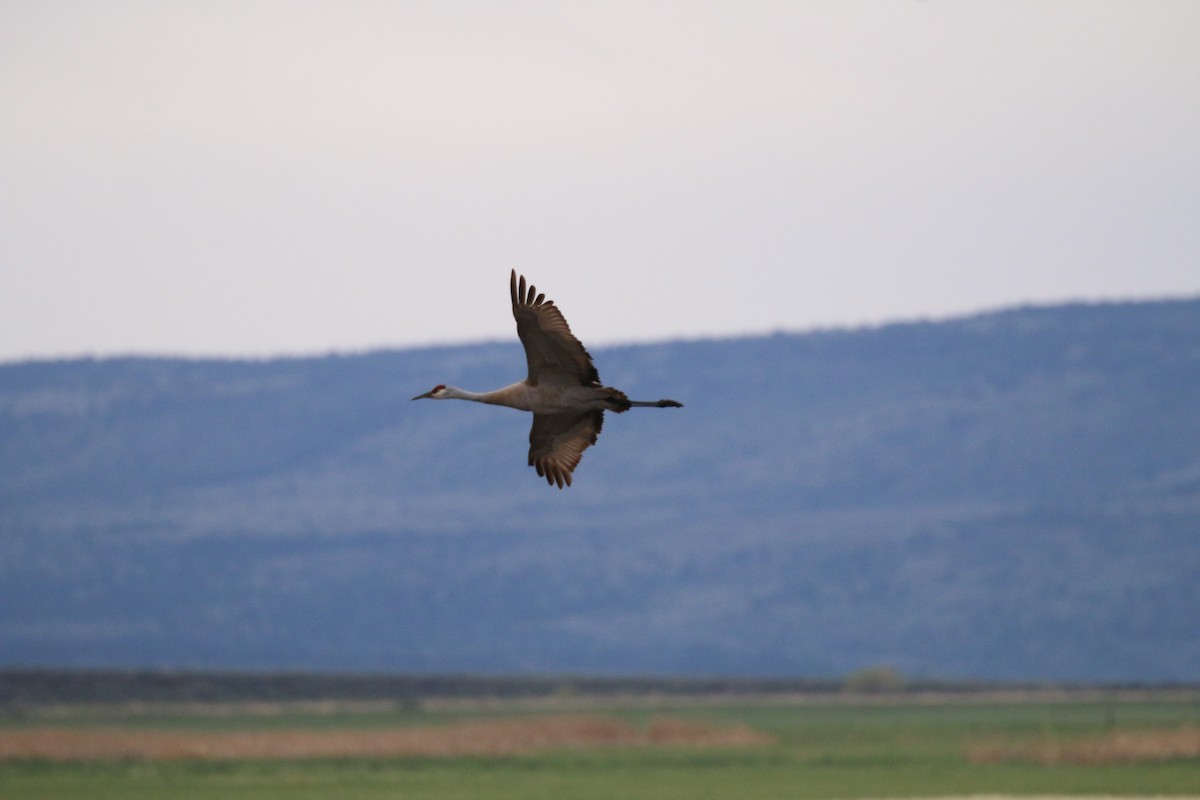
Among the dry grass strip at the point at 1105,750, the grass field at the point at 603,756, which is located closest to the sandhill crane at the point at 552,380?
the grass field at the point at 603,756

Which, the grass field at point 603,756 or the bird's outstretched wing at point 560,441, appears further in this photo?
the grass field at point 603,756

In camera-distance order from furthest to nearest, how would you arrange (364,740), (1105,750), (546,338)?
(364,740) < (1105,750) < (546,338)

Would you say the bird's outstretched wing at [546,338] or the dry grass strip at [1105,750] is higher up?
the bird's outstretched wing at [546,338]

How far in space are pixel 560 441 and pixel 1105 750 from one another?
41.6 metres

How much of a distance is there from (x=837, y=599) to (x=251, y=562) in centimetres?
5204

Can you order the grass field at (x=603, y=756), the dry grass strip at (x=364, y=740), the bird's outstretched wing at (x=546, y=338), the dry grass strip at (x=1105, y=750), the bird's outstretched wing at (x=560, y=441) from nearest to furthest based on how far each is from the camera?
the bird's outstretched wing at (x=546, y=338) → the bird's outstretched wing at (x=560, y=441) → the grass field at (x=603, y=756) → the dry grass strip at (x=1105, y=750) → the dry grass strip at (x=364, y=740)

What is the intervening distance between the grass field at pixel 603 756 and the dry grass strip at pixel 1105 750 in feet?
0.26

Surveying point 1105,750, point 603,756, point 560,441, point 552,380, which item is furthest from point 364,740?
point 552,380

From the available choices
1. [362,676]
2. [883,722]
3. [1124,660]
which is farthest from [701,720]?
[1124,660]

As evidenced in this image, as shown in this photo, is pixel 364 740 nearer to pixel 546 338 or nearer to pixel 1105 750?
pixel 1105 750

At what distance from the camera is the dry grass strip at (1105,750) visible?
195 feet

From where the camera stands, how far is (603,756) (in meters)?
64.6

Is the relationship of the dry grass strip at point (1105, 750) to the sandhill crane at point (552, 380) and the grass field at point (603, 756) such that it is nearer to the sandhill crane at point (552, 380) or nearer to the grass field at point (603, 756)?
the grass field at point (603, 756)

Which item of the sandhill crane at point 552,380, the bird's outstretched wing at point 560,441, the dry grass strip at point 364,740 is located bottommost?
the dry grass strip at point 364,740
